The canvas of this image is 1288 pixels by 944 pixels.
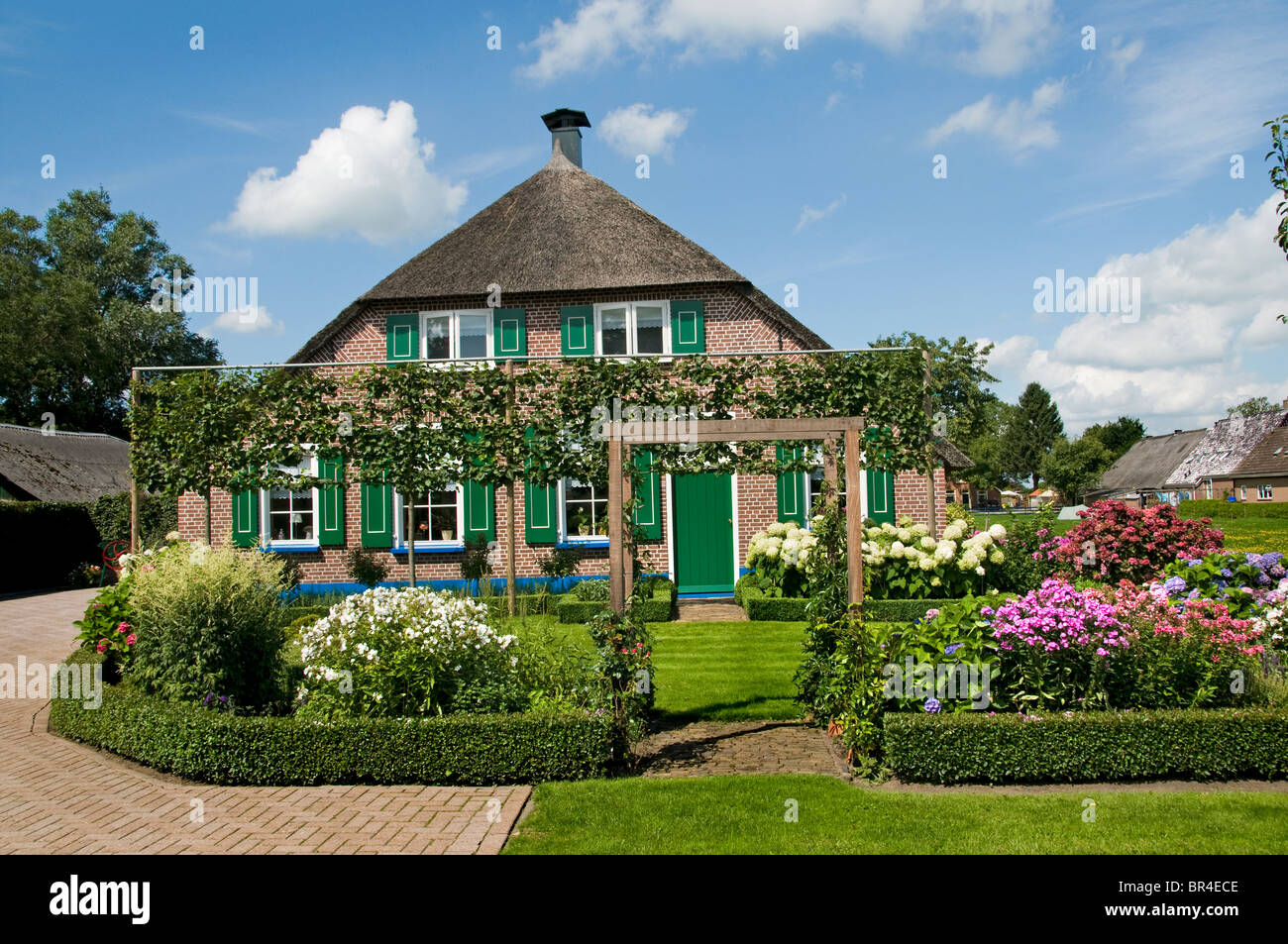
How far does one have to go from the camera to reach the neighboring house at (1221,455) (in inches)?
2024

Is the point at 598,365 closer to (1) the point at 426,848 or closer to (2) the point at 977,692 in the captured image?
(2) the point at 977,692

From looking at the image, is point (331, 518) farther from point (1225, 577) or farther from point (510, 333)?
point (1225, 577)

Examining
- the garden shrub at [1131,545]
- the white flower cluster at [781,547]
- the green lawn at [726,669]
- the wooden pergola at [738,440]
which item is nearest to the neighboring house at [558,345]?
the white flower cluster at [781,547]

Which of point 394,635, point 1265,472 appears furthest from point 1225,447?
point 394,635

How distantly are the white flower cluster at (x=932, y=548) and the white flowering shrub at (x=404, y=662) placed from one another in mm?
5953

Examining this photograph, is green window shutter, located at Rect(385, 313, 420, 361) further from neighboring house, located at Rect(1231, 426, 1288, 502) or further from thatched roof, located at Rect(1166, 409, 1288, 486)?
thatched roof, located at Rect(1166, 409, 1288, 486)

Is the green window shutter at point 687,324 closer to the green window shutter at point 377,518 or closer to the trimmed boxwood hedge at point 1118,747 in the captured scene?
the green window shutter at point 377,518

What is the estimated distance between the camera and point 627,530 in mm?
6770

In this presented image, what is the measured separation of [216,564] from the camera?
6523 mm

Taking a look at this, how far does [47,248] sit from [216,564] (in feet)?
132

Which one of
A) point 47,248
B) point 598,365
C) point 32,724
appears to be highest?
point 47,248

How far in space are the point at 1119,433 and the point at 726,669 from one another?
9089 centimetres
